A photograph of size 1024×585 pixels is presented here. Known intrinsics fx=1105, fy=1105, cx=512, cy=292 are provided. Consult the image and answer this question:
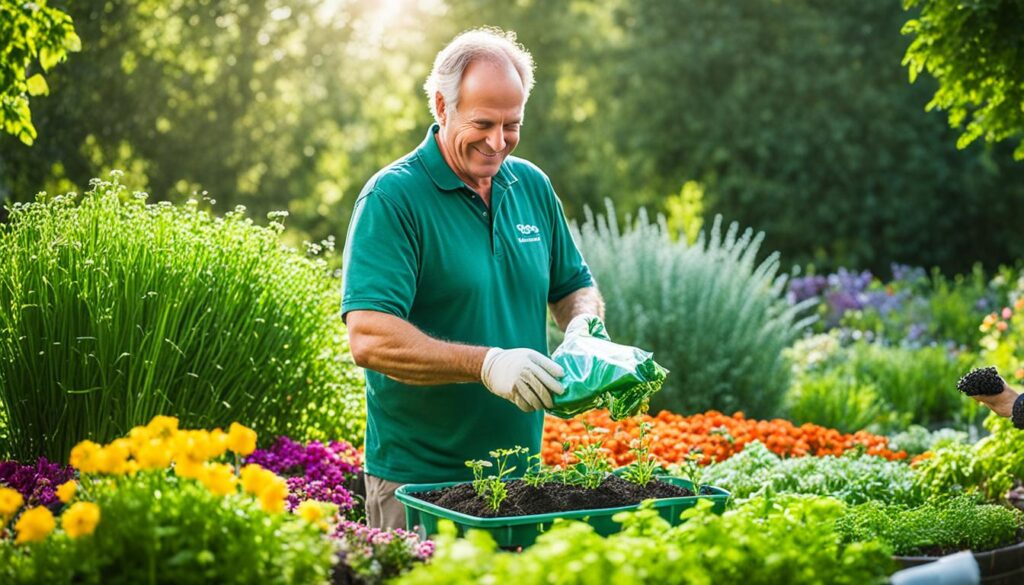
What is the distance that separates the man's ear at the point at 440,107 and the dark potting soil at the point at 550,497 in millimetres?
1126

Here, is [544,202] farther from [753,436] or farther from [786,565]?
[753,436]

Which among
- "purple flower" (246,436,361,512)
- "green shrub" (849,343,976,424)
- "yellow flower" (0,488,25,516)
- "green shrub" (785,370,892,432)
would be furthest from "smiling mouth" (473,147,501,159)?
"green shrub" (849,343,976,424)

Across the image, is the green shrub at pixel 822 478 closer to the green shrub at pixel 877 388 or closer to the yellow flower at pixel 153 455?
the yellow flower at pixel 153 455

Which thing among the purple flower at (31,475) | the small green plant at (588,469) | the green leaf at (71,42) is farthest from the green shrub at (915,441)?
the green leaf at (71,42)

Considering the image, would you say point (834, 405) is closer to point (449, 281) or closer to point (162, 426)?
point (449, 281)

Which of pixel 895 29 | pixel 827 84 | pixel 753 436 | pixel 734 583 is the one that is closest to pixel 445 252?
pixel 734 583

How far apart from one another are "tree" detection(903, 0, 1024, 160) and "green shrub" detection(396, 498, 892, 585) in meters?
3.15

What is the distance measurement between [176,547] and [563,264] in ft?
6.39

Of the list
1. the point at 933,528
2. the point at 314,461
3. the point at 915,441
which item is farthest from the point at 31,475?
the point at 915,441

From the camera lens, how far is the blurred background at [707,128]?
18266mm

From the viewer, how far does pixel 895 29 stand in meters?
19.8

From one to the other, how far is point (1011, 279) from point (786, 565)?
1197 cm

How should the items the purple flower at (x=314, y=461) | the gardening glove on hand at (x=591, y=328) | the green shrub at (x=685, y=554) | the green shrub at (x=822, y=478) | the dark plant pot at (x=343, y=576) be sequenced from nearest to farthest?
the green shrub at (x=685, y=554) → the dark plant pot at (x=343, y=576) → the gardening glove on hand at (x=591, y=328) → the green shrub at (x=822, y=478) → the purple flower at (x=314, y=461)

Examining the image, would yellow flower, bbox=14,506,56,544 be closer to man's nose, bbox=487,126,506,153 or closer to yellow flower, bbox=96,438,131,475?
yellow flower, bbox=96,438,131,475
